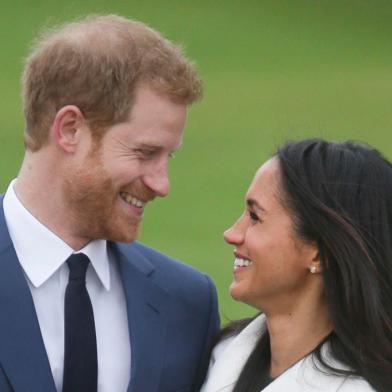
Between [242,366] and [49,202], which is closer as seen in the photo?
[49,202]

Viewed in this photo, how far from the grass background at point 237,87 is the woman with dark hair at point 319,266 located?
3.36 meters

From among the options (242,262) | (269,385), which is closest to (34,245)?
(242,262)

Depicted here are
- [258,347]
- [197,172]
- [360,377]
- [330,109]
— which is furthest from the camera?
[330,109]

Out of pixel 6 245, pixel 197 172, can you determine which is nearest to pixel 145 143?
pixel 6 245

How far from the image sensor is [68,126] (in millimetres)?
3689

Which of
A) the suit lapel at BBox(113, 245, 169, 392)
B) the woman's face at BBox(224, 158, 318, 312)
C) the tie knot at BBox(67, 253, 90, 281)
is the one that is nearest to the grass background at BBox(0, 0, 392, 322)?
the suit lapel at BBox(113, 245, 169, 392)

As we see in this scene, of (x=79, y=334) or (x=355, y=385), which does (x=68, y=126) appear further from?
(x=355, y=385)

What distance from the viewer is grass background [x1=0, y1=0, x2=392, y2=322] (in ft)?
28.2

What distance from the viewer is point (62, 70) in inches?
145

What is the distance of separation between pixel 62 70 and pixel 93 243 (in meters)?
0.41

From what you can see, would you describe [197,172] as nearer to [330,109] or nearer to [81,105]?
[330,109]

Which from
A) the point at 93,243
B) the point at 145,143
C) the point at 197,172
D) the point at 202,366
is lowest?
the point at 197,172

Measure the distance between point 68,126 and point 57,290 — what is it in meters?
0.38

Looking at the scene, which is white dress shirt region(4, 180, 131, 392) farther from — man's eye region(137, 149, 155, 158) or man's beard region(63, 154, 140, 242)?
man's eye region(137, 149, 155, 158)
